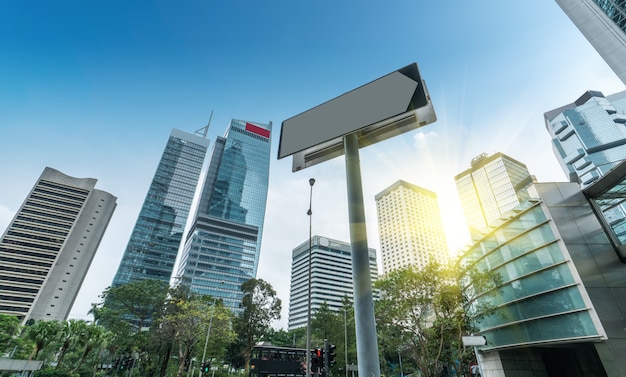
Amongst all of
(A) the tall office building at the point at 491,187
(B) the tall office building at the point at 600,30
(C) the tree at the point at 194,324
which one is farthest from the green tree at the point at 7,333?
(A) the tall office building at the point at 491,187

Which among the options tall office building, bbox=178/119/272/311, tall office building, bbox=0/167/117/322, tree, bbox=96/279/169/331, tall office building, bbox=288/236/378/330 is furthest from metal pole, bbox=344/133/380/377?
tall office building, bbox=288/236/378/330

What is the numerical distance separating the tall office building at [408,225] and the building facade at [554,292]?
490 ft

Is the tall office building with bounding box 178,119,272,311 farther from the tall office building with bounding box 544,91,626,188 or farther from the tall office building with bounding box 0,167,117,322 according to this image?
the tall office building with bounding box 544,91,626,188

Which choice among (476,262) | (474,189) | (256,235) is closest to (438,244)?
(474,189)

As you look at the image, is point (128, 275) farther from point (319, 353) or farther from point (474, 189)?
point (474, 189)

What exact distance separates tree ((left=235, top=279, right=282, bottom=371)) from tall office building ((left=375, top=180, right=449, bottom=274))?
12827 centimetres

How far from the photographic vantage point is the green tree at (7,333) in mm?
32438

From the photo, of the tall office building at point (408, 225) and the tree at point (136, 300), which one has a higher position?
the tall office building at point (408, 225)

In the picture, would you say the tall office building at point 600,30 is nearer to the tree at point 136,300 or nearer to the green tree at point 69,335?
the green tree at point 69,335

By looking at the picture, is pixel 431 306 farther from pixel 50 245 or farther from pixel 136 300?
pixel 50 245

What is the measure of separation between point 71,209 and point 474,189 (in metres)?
180

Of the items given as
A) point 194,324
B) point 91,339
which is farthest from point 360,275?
point 91,339

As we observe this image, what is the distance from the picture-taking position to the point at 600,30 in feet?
160

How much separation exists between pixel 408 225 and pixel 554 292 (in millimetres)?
163141
